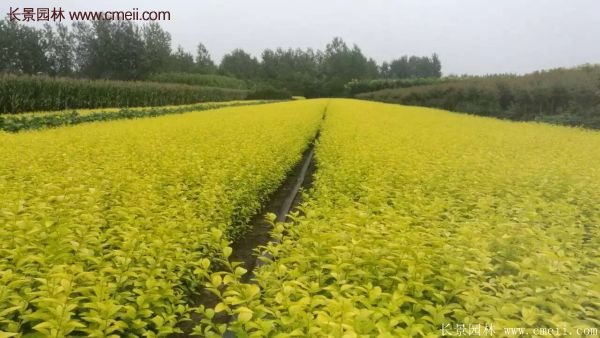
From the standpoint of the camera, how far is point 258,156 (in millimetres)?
6965

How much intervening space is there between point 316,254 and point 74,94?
2475 cm

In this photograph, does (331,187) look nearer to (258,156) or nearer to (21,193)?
(258,156)

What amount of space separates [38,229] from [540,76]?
25701mm

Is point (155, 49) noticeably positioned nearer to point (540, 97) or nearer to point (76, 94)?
point (76, 94)

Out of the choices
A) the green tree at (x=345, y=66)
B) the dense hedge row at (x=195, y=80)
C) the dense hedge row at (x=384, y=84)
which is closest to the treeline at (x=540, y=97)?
the dense hedge row at (x=384, y=84)

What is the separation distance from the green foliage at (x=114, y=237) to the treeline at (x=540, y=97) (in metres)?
17.9

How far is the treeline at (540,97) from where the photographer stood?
19.0 meters

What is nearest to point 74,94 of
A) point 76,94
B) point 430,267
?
point 76,94

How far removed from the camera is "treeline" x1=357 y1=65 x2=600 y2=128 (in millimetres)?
19000

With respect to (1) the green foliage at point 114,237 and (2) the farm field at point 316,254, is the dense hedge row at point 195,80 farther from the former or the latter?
(2) the farm field at point 316,254

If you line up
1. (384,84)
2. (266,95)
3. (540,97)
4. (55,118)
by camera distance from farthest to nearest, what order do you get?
(384,84)
(266,95)
(540,97)
(55,118)

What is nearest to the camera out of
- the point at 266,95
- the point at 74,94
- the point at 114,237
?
the point at 114,237

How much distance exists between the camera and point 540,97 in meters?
21.9

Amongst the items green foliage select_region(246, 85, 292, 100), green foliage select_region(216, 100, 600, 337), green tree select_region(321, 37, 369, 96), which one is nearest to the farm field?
green foliage select_region(216, 100, 600, 337)
